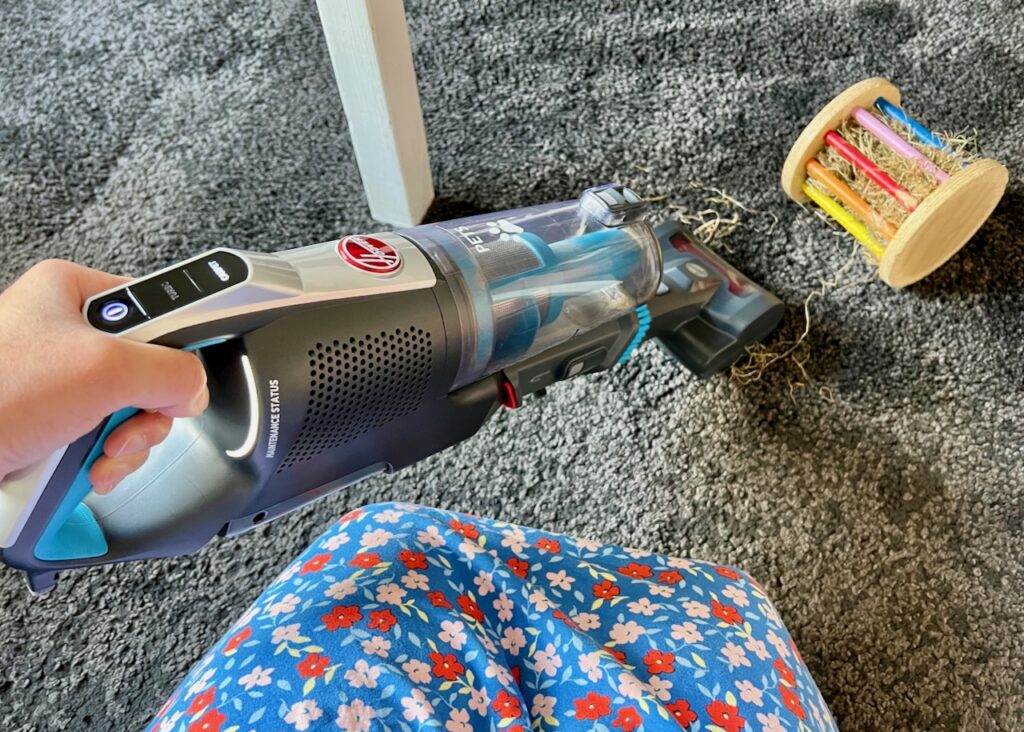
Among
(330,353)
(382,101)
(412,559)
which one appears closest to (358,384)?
(330,353)

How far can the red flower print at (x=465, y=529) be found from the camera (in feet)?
2.24

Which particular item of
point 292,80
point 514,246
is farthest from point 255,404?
point 292,80

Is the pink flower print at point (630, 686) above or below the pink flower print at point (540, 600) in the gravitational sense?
above

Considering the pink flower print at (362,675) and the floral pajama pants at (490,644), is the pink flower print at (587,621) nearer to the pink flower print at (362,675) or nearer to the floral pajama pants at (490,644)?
the floral pajama pants at (490,644)

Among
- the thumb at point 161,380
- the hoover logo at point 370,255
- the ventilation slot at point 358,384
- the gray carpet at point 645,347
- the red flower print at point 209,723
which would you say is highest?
the thumb at point 161,380

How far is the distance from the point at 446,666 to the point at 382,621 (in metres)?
0.05

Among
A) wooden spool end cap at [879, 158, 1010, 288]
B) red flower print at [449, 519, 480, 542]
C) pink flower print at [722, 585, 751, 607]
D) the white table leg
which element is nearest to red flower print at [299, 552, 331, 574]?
red flower print at [449, 519, 480, 542]

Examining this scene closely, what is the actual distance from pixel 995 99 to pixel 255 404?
114 cm

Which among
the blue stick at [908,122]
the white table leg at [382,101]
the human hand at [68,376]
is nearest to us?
the human hand at [68,376]

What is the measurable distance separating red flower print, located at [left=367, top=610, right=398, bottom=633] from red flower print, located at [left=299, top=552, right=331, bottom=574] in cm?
8

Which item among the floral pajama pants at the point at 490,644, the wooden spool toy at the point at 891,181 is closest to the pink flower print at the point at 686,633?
the floral pajama pants at the point at 490,644

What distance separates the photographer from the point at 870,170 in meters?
0.98

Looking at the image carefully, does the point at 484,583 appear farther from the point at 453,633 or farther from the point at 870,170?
the point at 870,170

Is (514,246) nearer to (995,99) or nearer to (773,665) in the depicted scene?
(773,665)
